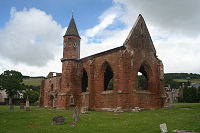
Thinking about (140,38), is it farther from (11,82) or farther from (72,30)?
(11,82)

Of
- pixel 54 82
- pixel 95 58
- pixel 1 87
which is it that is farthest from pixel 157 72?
pixel 1 87

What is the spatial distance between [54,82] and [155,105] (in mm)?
25734

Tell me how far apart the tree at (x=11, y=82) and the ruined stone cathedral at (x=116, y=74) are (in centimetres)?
3257

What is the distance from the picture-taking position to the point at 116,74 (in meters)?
29.0

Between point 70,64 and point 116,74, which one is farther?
point 70,64

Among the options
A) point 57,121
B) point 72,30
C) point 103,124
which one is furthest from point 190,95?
point 57,121

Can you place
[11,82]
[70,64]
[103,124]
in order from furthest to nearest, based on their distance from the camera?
1. [11,82]
2. [70,64]
3. [103,124]

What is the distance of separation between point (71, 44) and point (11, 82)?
3493 cm

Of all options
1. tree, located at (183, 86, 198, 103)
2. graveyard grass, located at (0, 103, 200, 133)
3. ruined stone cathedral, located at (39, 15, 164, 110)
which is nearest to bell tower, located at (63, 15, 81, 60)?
ruined stone cathedral, located at (39, 15, 164, 110)

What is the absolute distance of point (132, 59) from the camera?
92.5 ft

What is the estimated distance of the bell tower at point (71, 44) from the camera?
1459 inches

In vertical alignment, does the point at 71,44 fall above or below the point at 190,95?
above

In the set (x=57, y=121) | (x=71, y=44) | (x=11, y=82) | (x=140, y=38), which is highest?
(x=71, y=44)

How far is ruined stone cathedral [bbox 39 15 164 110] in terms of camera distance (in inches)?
1086
